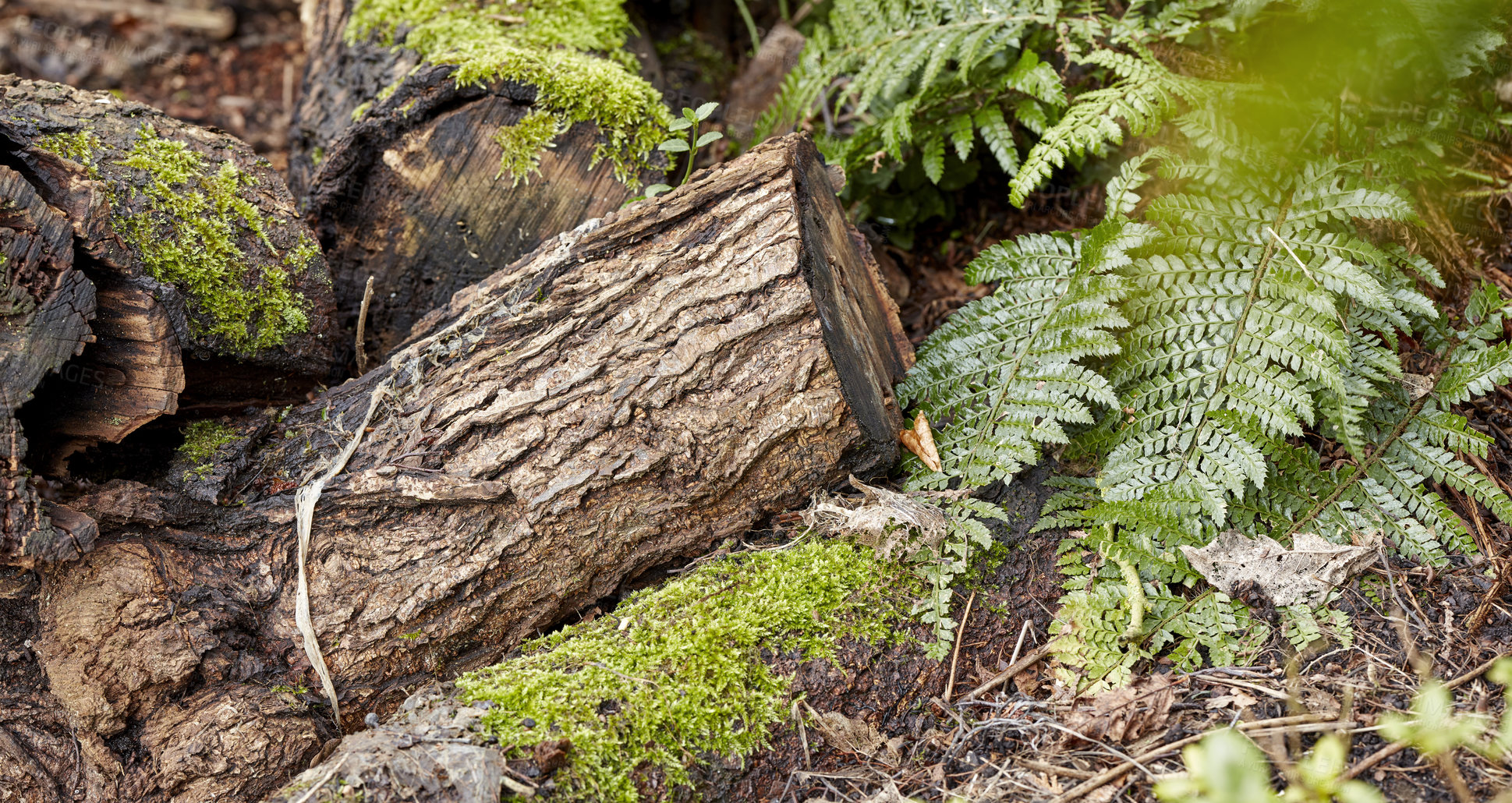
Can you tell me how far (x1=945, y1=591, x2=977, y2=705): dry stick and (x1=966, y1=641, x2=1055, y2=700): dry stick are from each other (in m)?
0.06

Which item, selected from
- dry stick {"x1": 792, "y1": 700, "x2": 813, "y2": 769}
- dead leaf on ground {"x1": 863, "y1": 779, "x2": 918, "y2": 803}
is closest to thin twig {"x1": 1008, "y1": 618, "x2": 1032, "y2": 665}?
dead leaf on ground {"x1": 863, "y1": 779, "x2": 918, "y2": 803}

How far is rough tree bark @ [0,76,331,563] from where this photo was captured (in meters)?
2.30

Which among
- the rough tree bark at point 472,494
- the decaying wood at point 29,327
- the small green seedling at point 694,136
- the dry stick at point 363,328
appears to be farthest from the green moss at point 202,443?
the small green seedling at point 694,136

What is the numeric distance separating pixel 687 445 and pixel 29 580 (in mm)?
1913

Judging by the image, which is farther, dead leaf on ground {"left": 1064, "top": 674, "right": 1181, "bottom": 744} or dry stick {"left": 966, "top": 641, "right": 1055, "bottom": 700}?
dry stick {"left": 966, "top": 641, "right": 1055, "bottom": 700}

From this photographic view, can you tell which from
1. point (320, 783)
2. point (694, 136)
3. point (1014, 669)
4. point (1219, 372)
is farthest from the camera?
point (694, 136)

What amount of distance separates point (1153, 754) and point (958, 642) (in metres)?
0.62

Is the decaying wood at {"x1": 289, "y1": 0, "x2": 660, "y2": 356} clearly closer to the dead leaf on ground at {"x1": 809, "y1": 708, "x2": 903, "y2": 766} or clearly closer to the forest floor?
the forest floor

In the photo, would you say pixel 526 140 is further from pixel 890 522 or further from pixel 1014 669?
pixel 1014 669

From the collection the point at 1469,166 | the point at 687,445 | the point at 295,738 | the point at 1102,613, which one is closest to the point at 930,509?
the point at 1102,613

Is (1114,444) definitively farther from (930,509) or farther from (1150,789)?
(1150,789)

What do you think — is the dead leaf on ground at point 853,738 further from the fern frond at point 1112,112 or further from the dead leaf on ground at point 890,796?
the fern frond at point 1112,112

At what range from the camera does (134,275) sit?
266 cm

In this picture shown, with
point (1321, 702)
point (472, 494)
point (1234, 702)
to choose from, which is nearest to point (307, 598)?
point (472, 494)
